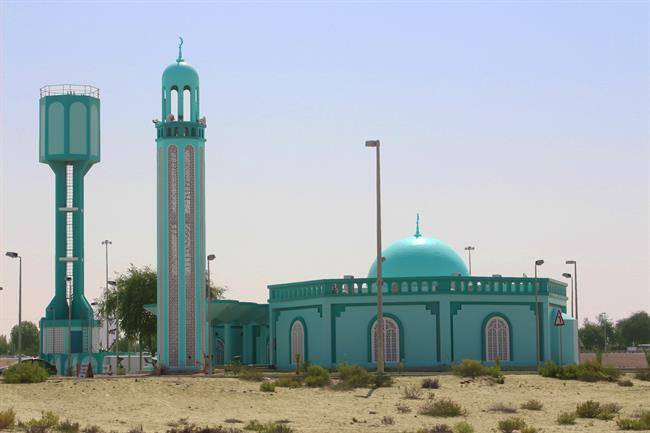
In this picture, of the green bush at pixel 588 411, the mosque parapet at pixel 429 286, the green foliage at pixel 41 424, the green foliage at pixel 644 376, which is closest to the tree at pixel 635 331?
the mosque parapet at pixel 429 286

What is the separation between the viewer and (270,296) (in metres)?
73.6

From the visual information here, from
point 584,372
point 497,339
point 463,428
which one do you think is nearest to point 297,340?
point 497,339

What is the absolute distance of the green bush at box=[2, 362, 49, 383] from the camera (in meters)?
51.0

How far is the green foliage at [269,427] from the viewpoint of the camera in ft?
116

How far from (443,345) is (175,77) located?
70.3ft

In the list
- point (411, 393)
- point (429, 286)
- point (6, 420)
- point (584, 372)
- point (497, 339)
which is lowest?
point (6, 420)

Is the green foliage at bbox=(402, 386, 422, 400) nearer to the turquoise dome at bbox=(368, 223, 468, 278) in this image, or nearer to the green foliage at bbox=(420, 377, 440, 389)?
the green foliage at bbox=(420, 377, 440, 389)

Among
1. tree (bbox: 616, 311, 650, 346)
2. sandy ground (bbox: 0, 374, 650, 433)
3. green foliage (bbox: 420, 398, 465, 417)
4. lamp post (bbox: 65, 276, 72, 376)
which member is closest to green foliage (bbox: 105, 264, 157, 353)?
lamp post (bbox: 65, 276, 72, 376)

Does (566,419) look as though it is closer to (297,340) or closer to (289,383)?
(289,383)

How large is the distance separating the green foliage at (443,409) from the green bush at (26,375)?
1760 cm

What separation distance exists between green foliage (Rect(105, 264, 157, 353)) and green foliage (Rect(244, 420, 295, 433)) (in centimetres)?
5402

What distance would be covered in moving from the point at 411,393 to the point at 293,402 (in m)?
4.58

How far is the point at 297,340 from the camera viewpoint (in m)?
70.8

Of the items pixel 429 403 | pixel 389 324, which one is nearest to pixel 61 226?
pixel 389 324
